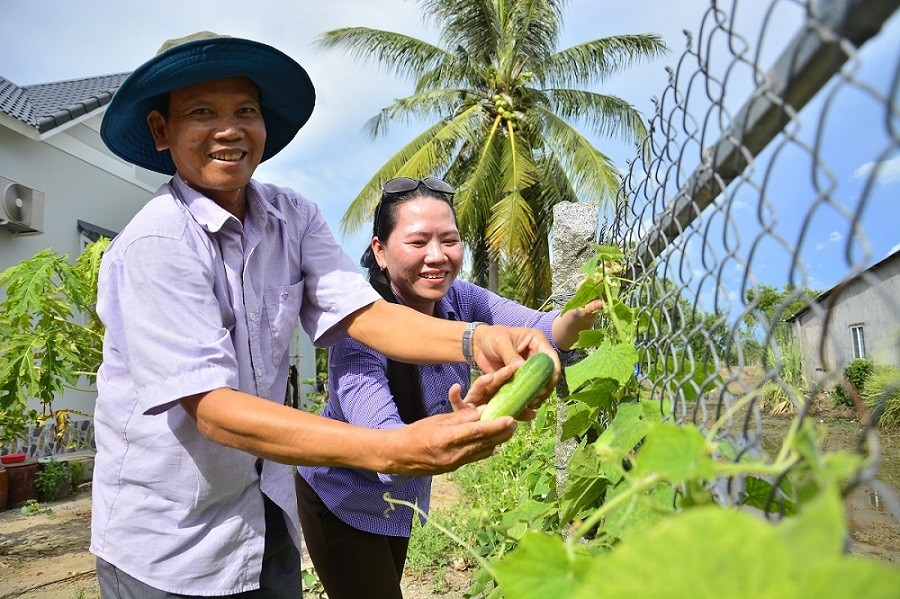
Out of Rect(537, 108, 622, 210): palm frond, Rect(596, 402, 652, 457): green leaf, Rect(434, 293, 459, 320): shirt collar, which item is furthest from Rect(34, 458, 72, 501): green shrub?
Rect(537, 108, 622, 210): palm frond

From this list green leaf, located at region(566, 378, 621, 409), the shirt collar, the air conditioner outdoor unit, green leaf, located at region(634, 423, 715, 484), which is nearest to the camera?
green leaf, located at region(634, 423, 715, 484)

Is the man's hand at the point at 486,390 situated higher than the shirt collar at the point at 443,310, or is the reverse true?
the shirt collar at the point at 443,310

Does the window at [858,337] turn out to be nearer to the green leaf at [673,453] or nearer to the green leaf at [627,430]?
the green leaf at [627,430]

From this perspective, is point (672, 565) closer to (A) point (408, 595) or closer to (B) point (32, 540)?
(A) point (408, 595)

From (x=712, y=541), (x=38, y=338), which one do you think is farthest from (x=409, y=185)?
(x=38, y=338)

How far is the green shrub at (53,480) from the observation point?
812 cm

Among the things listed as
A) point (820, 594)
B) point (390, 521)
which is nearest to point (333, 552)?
point (390, 521)

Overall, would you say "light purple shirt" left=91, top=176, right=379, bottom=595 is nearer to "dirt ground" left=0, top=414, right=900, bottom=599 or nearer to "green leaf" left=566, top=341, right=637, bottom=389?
"green leaf" left=566, top=341, right=637, bottom=389

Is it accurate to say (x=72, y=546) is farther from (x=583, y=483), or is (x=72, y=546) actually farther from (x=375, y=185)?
(x=375, y=185)

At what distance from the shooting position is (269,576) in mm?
2016

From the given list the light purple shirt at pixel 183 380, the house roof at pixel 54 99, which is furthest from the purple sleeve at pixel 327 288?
the house roof at pixel 54 99

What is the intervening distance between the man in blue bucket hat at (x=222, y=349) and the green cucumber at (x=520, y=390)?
5 centimetres

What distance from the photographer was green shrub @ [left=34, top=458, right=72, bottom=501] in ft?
26.6

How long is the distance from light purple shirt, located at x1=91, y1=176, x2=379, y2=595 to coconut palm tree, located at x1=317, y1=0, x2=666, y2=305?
47.7 ft
